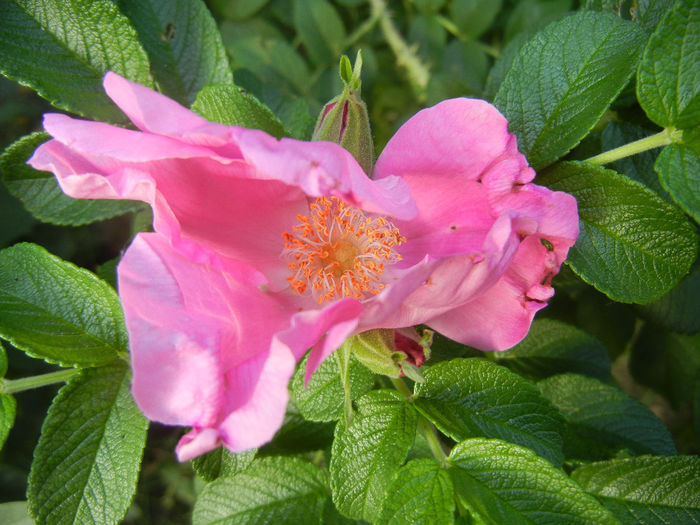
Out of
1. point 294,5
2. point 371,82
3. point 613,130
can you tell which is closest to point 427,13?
point 371,82

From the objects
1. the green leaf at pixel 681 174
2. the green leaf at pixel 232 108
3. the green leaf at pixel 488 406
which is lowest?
the green leaf at pixel 488 406

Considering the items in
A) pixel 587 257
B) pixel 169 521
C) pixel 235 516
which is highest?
pixel 587 257

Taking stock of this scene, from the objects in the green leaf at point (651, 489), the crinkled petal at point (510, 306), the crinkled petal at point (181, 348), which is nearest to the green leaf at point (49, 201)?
the crinkled petal at point (181, 348)

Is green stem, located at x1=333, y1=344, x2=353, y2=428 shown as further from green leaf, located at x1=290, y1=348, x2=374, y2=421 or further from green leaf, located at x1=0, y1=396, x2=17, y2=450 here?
green leaf, located at x1=0, y1=396, x2=17, y2=450

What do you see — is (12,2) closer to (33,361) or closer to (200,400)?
(200,400)

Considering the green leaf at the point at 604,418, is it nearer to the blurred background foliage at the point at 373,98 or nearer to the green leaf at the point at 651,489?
the green leaf at the point at 651,489

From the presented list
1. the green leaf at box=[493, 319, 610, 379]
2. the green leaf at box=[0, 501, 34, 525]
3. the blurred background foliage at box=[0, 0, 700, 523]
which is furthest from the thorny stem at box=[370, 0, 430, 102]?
the green leaf at box=[0, 501, 34, 525]
